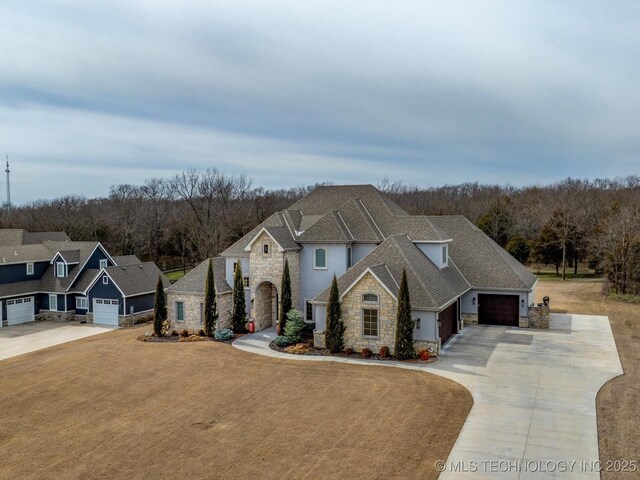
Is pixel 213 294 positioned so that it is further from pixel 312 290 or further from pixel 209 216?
pixel 209 216

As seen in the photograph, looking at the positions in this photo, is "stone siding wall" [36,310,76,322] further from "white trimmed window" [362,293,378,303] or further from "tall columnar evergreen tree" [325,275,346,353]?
"white trimmed window" [362,293,378,303]

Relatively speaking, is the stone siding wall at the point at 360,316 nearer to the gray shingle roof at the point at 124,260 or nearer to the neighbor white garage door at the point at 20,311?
the gray shingle roof at the point at 124,260

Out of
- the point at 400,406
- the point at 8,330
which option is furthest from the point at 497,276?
the point at 8,330

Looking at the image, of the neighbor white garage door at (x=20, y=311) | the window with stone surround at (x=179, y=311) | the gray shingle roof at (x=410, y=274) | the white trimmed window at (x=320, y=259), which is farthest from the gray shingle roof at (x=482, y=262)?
the neighbor white garage door at (x=20, y=311)

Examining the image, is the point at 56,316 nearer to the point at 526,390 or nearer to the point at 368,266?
the point at 368,266

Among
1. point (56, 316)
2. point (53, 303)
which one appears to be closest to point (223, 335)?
point (56, 316)

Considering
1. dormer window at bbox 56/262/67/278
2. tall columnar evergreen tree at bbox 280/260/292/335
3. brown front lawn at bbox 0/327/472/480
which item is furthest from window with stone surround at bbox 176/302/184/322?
dormer window at bbox 56/262/67/278
